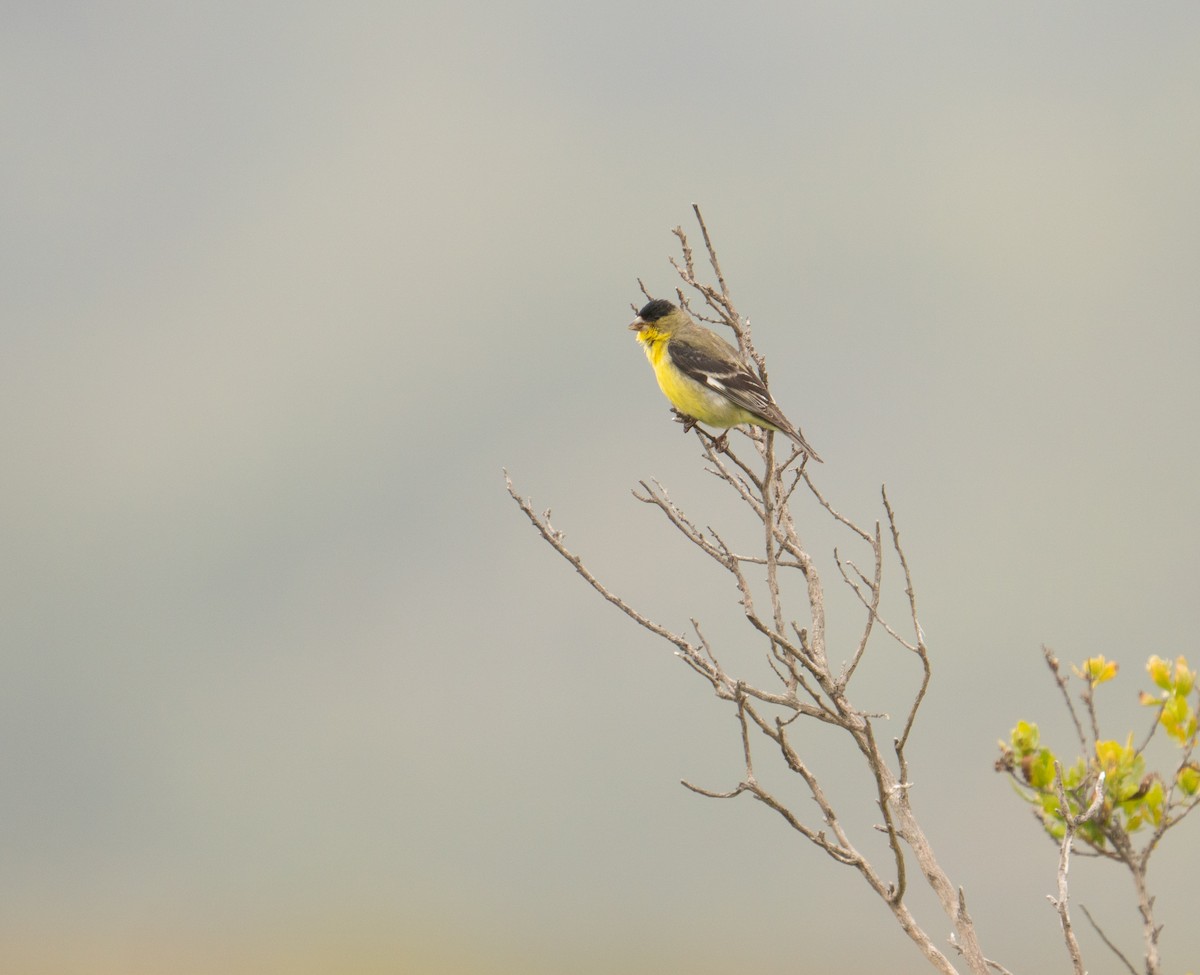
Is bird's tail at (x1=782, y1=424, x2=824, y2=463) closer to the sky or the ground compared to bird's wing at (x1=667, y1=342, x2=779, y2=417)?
closer to the ground

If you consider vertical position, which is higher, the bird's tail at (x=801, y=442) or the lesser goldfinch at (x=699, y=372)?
the lesser goldfinch at (x=699, y=372)

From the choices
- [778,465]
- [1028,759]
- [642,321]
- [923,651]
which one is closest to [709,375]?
[642,321]

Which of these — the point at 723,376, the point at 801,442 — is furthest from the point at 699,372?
the point at 801,442

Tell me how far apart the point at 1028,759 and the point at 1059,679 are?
92 centimetres

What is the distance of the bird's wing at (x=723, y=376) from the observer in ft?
25.8

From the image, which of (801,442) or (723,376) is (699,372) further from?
(801,442)

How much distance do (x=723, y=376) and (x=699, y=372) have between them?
0.37m

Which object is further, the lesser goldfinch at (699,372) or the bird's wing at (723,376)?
the lesser goldfinch at (699,372)

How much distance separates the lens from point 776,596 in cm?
495

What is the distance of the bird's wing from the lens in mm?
7859

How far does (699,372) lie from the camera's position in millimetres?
8844

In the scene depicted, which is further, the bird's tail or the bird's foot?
the bird's foot

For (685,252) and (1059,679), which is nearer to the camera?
(1059,679)

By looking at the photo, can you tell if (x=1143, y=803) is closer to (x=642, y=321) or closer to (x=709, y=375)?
(x=709, y=375)
